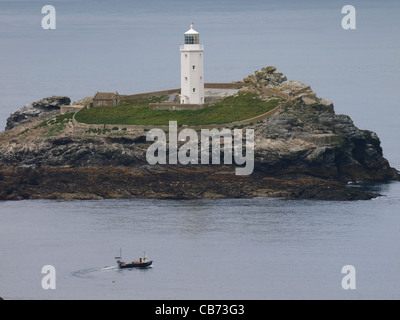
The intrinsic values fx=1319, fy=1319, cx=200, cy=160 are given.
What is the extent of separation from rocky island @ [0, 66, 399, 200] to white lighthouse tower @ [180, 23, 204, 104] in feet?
10.7

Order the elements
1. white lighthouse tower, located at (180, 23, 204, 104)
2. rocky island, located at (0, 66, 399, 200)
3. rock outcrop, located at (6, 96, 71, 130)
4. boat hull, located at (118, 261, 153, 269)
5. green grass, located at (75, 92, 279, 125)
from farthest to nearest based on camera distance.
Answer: rock outcrop, located at (6, 96, 71, 130), white lighthouse tower, located at (180, 23, 204, 104), green grass, located at (75, 92, 279, 125), rocky island, located at (0, 66, 399, 200), boat hull, located at (118, 261, 153, 269)

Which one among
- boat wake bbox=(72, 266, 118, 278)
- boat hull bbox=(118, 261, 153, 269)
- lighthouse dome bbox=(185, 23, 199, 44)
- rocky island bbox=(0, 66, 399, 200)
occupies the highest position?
lighthouse dome bbox=(185, 23, 199, 44)

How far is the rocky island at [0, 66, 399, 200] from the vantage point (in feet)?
413

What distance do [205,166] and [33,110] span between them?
85.3ft

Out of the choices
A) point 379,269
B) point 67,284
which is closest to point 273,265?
point 379,269

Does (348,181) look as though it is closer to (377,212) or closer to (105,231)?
(377,212)

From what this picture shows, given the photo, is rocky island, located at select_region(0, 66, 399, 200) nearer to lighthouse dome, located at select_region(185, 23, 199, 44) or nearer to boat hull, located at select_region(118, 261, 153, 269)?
lighthouse dome, located at select_region(185, 23, 199, 44)

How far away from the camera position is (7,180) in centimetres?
12888

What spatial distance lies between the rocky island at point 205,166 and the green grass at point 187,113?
488 mm

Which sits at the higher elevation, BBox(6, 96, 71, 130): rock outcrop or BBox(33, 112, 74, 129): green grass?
BBox(6, 96, 71, 130): rock outcrop

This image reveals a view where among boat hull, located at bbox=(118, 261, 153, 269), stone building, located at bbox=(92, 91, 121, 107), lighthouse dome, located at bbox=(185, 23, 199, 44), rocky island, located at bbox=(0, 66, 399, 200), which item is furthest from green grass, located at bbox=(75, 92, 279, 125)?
boat hull, located at bbox=(118, 261, 153, 269)

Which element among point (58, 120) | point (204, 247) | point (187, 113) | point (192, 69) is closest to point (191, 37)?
point (192, 69)

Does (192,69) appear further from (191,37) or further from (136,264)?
(136,264)

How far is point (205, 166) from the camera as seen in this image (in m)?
128
